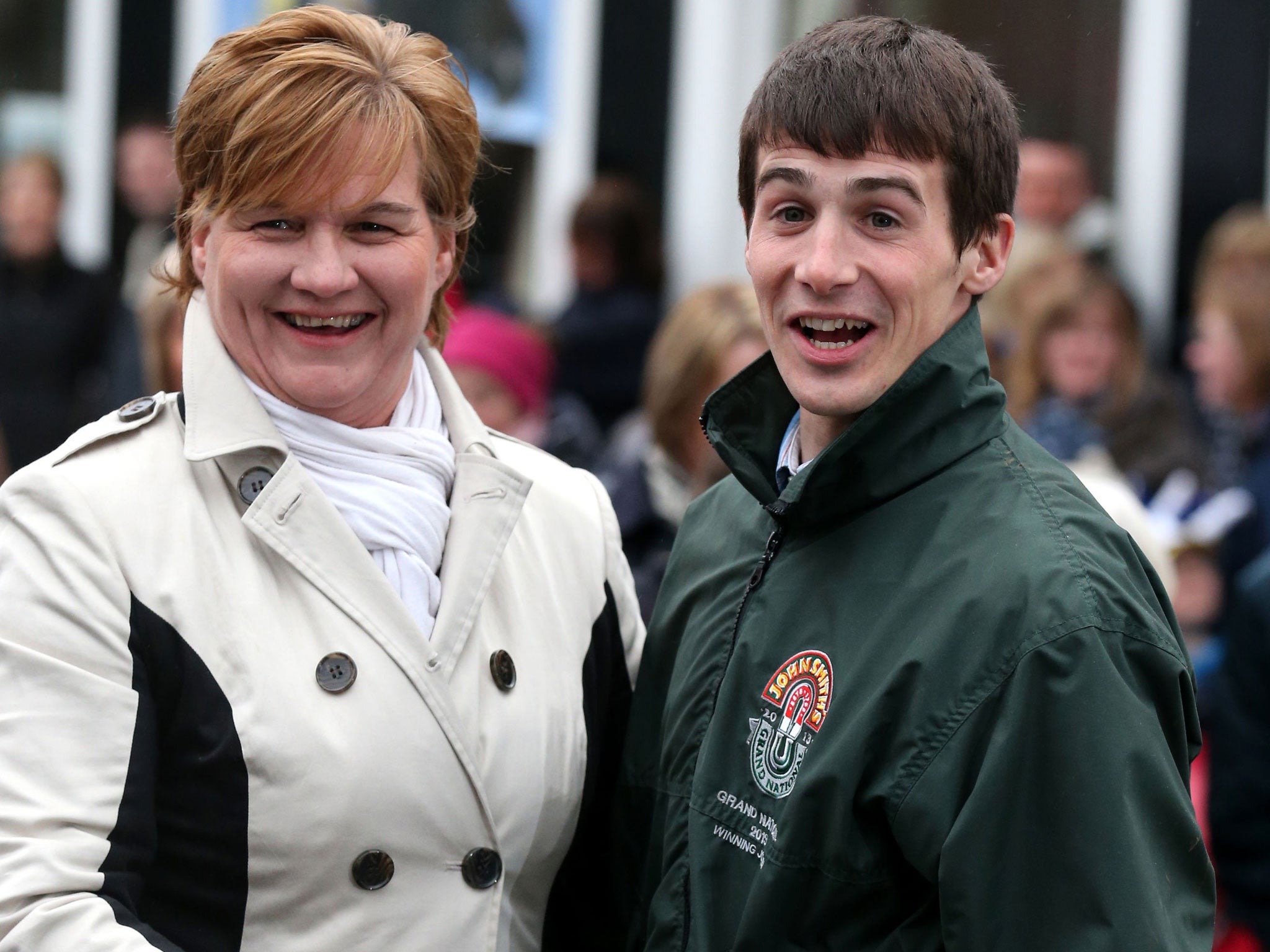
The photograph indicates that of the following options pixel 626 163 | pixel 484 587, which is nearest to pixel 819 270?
pixel 484 587

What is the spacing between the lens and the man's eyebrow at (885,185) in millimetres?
2301

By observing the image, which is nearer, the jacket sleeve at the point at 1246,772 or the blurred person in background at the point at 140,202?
the jacket sleeve at the point at 1246,772

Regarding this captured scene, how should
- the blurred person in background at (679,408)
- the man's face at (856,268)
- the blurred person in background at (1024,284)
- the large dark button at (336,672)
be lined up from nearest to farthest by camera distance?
the man's face at (856,268)
the large dark button at (336,672)
the blurred person in background at (679,408)
the blurred person in background at (1024,284)

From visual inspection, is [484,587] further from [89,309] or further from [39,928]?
[89,309]

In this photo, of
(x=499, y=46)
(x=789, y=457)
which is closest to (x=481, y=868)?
(x=789, y=457)

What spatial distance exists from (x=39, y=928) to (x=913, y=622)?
1.16 meters

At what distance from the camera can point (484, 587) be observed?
2.64 meters

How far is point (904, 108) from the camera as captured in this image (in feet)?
7.54

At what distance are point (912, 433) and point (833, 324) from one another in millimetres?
191

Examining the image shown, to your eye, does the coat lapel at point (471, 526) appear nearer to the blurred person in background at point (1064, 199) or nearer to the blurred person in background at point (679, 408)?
the blurred person in background at point (679, 408)

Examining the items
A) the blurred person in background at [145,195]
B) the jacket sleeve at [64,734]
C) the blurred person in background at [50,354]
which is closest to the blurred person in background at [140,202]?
the blurred person in background at [145,195]

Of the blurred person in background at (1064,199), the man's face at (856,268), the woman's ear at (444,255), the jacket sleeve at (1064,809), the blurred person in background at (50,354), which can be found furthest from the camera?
the blurred person in background at (1064,199)

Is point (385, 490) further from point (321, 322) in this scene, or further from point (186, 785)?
point (186, 785)

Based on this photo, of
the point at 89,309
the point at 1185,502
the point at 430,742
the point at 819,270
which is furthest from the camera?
the point at 89,309
